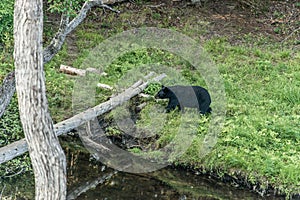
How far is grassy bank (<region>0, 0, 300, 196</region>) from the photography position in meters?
7.14

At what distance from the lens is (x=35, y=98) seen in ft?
15.6

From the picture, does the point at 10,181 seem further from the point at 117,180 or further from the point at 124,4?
the point at 124,4

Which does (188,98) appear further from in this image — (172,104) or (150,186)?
(150,186)

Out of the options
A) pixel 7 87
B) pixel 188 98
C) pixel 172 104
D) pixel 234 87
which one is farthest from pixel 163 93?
pixel 7 87

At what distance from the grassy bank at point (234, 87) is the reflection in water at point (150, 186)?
19cm

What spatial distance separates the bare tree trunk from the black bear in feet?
11.9

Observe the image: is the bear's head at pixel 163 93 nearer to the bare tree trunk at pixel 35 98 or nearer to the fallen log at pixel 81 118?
the fallen log at pixel 81 118

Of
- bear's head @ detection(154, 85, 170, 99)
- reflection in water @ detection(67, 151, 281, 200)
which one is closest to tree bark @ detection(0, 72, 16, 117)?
reflection in water @ detection(67, 151, 281, 200)

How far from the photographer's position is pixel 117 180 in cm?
723

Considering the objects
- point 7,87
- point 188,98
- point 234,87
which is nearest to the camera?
point 7,87

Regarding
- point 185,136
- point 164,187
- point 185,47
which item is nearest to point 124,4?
point 185,47

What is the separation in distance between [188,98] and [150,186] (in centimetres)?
181

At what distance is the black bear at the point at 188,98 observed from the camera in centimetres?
830

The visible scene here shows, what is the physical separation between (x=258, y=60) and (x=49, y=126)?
21.1 ft
